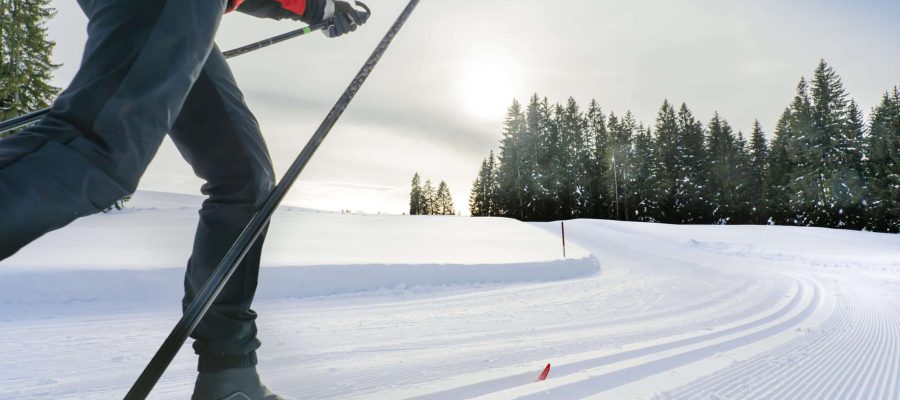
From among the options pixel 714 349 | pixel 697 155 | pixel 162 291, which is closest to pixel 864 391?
pixel 714 349

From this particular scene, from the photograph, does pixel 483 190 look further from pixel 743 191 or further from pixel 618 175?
pixel 743 191

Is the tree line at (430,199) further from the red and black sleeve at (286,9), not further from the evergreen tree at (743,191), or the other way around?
the red and black sleeve at (286,9)

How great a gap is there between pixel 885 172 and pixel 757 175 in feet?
32.5

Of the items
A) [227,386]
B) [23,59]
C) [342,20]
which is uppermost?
[23,59]

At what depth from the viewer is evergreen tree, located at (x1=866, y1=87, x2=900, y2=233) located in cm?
2963

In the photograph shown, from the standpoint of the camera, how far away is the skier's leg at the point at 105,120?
0.62 m

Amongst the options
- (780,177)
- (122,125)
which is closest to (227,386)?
(122,125)

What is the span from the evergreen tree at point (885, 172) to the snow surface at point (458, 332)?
110 ft

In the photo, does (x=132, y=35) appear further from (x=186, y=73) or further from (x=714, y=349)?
(x=714, y=349)

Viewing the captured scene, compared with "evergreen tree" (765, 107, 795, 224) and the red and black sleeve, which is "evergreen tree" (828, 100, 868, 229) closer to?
"evergreen tree" (765, 107, 795, 224)

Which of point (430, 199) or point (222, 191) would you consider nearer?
point (222, 191)

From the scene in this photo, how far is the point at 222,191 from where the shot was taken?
1.23 metres

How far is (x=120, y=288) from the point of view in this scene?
11.8 ft

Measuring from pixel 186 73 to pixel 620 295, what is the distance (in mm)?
4592
